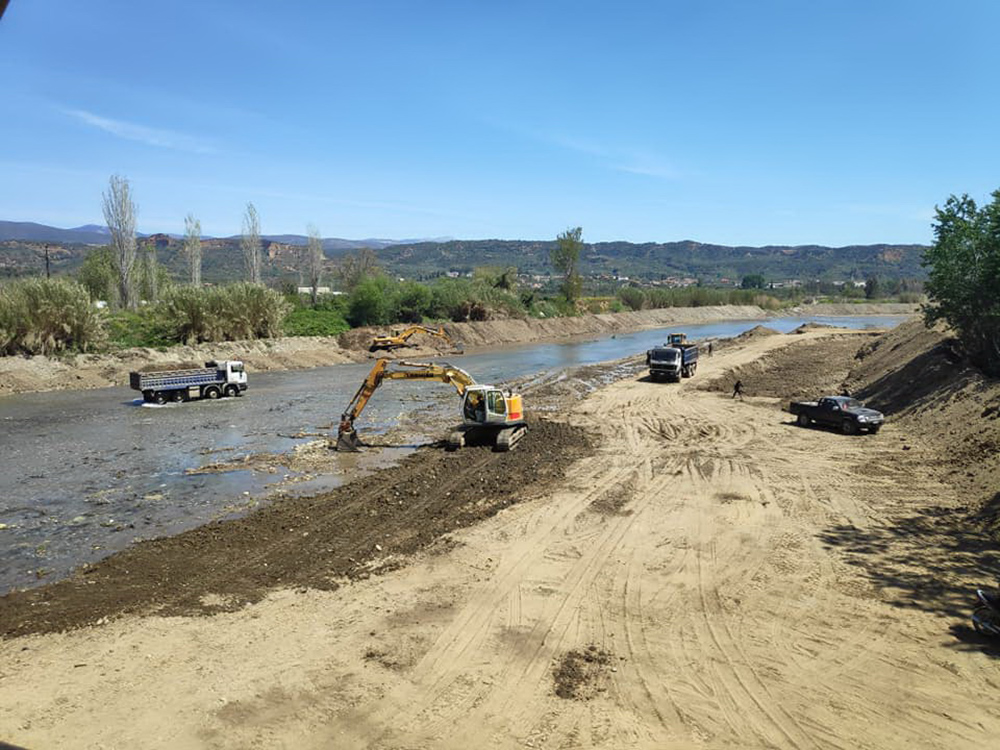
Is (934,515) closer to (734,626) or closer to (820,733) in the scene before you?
(734,626)

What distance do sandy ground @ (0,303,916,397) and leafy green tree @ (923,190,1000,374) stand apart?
4538 centimetres

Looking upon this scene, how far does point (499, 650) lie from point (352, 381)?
40.0m

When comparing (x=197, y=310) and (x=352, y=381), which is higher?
(x=197, y=310)

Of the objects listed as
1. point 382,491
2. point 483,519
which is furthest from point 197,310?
point 483,519

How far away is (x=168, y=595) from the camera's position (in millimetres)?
13219

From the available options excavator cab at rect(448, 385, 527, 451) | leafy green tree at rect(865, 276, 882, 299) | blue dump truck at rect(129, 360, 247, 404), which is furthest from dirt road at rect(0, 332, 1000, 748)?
leafy green tree at rect(865, 276, 882, 299)

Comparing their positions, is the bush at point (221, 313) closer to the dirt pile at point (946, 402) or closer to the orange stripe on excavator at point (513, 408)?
the orange stripe on excavator at point (513, 408)

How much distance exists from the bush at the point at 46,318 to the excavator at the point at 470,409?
32.0m

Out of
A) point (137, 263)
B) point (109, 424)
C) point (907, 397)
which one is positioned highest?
point (137, 263)

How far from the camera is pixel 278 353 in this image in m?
59.8

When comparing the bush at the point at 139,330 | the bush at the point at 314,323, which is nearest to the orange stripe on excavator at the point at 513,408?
the bush at the point at 139,330

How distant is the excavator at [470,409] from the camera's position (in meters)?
25.3

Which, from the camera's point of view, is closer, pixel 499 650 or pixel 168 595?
pixel 499 650

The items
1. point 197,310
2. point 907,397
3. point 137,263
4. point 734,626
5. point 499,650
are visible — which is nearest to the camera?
point 499,650
